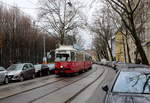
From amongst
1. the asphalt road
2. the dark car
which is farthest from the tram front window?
the dark car

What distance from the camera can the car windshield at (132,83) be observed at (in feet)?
23.1

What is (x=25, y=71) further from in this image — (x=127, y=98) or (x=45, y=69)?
(x=127, y=98)

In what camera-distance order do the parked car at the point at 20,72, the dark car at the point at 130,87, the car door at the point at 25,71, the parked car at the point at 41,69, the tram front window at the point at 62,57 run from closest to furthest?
the dark car at the point at 130,87, the parked car at the point at 20,72, the car door at the point at 25,71, the tram front window at the point at 62,57, the parked car at the point at 41,69

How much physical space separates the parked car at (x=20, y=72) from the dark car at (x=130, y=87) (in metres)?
17.5

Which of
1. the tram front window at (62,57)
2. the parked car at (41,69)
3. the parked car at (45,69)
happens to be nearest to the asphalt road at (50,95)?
the tram front window at (62,57)

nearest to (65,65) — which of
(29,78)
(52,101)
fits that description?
(29,78)

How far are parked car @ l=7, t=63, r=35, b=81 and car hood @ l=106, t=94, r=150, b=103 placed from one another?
18728 millimetres

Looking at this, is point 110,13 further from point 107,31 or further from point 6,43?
point 107,31

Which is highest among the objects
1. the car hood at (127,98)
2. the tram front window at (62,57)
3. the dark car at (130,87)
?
the tram front window at (62,57)

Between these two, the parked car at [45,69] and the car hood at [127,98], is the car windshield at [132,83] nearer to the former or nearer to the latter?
the car hood at [127,98]

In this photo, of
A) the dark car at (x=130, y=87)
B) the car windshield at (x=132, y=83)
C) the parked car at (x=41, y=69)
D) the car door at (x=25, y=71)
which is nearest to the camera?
the dark car at (x=130, y=87)

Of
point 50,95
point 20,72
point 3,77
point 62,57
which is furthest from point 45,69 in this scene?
point 50,95

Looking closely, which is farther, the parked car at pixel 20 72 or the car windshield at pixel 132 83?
the parked car at pixel 20 72

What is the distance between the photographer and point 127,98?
6277 mm
